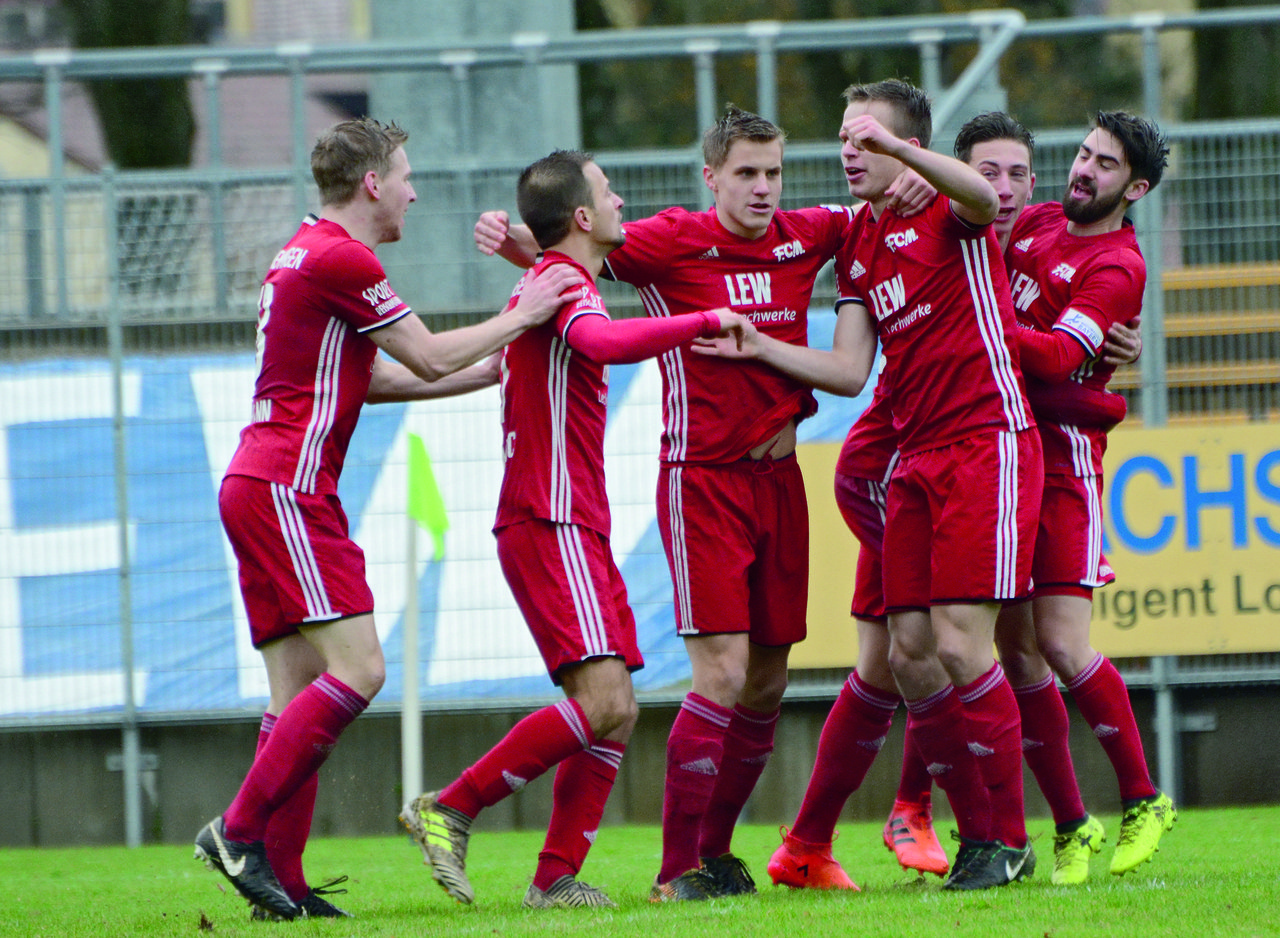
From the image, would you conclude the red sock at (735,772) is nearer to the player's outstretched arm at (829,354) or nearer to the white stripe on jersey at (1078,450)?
the player's outstretched arm at (829,354)

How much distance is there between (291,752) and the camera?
468cm

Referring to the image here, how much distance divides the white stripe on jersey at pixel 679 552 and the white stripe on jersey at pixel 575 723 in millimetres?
444

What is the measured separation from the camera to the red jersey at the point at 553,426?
476 cm

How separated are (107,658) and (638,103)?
13881 mm

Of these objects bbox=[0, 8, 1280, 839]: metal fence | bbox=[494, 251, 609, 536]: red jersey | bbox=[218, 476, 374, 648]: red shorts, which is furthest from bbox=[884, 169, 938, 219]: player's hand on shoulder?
bbox=[0, 8, 1280, 839]: metal fence

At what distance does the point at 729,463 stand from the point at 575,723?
3.12ft

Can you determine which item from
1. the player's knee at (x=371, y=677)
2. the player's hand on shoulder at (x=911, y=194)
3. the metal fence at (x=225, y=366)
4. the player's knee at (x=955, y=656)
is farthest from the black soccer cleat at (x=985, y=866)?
the metal fence at (x=225, y=366)

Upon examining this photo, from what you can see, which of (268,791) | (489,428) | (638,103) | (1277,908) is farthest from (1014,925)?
(638,103)

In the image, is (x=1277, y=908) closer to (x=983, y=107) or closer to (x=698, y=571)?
(x=698, y=571)

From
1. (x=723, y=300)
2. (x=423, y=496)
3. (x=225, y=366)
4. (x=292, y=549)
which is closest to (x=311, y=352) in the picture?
(x=292, y=549)

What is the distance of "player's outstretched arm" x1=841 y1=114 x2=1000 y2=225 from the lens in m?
4.48

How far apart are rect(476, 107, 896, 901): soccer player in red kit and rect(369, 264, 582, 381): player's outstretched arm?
0.36 meters

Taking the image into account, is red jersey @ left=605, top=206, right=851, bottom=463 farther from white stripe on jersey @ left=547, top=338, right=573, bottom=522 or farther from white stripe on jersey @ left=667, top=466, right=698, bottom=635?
white stripe on jersey @ left=547, top=338, right=573, bottom=522

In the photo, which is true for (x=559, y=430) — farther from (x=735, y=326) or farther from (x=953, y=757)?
(x=953, y=757)
